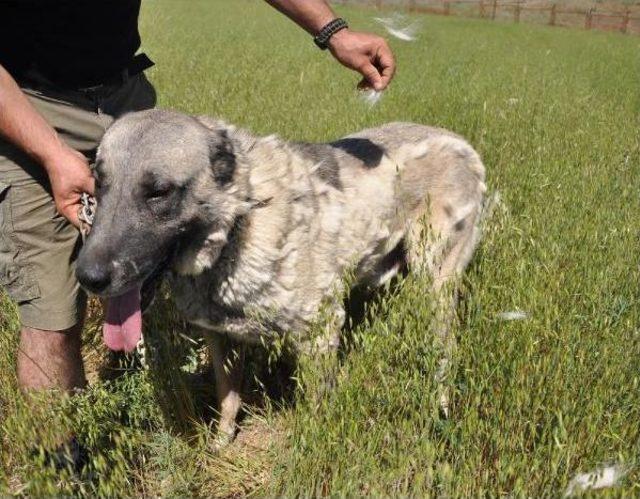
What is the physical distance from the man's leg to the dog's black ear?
1.01 meters

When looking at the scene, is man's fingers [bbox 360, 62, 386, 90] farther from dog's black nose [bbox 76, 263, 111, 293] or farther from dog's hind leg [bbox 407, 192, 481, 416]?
dog's black nose [bbox 76, 263, 111, 293]

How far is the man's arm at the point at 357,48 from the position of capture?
2.85 m

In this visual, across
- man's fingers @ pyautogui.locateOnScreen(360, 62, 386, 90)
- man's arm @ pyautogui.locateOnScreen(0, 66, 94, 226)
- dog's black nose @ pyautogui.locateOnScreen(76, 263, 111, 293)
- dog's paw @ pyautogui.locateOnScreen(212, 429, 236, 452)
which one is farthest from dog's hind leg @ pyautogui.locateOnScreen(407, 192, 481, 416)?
man's arm @ pyautogui.locateOnScreen(0, 66, 94, 226)

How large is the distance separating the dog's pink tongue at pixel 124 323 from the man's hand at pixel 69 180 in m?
0.37

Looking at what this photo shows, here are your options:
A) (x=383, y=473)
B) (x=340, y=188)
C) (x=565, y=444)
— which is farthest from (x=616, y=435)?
(x=340, y=188)

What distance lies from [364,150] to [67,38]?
5.20 ft

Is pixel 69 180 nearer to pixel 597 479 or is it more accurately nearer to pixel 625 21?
pixel 597 479

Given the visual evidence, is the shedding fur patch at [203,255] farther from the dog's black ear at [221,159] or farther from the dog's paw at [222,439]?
the dog's paw at [222,439]

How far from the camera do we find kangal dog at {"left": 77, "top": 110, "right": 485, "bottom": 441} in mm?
2430

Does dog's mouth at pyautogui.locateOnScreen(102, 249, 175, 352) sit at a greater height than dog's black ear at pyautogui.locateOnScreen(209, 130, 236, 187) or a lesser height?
lesser

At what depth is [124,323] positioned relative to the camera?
2.48 metres

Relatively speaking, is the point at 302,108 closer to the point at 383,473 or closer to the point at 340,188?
the point at 340,188

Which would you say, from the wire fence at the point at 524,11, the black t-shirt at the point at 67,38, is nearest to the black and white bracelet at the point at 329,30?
the black t-shirt at the point at 67,38

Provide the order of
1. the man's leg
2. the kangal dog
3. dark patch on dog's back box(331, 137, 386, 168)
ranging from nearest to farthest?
the kangal dog → the man's leg → dark patch on dog's back box(331, 137, 386, 168)
